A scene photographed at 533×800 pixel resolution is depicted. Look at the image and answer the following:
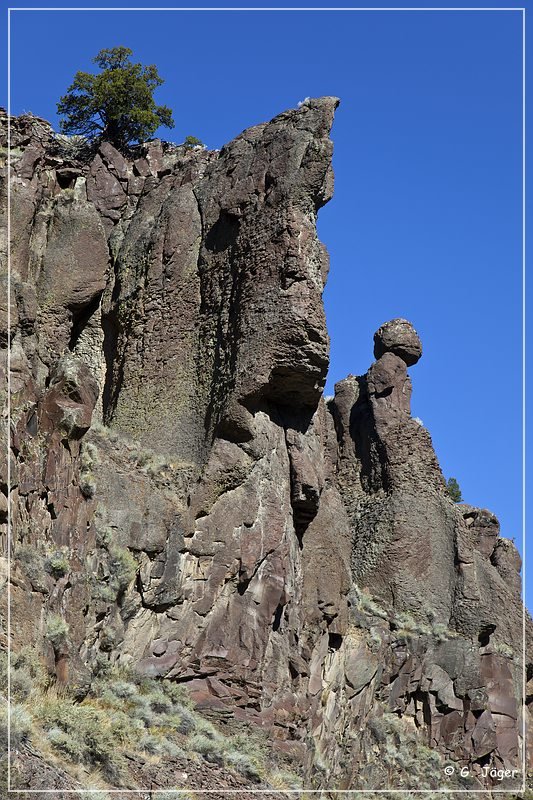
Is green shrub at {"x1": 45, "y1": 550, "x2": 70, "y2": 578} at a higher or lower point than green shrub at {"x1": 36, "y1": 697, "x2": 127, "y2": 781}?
higher

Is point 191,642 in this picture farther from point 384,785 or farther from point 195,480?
point 384,785

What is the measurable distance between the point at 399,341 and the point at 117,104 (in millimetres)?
11958

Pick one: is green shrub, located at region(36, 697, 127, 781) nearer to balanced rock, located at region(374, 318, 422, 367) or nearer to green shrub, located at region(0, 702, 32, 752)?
green shrub, located at region(0, 702, 32, 752)

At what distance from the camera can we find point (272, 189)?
32.9 metres

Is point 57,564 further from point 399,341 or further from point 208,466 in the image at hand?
point 399,341

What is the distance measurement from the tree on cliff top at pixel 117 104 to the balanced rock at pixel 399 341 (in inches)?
406

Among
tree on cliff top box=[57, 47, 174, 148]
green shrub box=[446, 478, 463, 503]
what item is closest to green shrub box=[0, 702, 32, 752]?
tree on cliff top box=[57, 47, 174, 148]

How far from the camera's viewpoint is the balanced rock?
45281 millimetres

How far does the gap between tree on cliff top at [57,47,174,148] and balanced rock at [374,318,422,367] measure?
10.3m

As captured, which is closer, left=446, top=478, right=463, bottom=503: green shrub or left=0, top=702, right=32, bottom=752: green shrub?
left=0, top=702, right=32, bottom=752: green shrub

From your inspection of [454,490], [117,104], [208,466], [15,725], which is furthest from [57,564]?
[454,490]

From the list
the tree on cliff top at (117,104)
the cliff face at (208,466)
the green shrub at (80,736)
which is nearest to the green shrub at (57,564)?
the cliff face at (208,466)

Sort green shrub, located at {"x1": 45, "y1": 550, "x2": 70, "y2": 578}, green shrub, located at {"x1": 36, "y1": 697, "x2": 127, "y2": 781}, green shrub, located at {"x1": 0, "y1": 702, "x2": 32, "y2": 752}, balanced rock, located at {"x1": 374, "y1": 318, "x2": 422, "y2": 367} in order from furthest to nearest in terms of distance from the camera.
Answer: balanced rock, located at {"x1": 374, "y1": 318, "x2": 422, "y2": 367} < green shrub, located at {"x1": 45, "y1": 550, "x2": 70, "y2": 578} < green shrub, located at {"x1": 36, "y1": 697, "x2": 127, "y2": 781} < green shrub, located at {"x1": 0, "y1": 702, "x2": 32, "y2": 752}

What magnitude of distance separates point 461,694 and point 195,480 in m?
13.0
